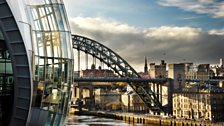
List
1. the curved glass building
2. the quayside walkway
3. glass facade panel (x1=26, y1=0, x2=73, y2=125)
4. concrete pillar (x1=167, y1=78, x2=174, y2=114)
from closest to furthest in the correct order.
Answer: the curved glass building → glass facade panel (x1=26, y1=0, x2=73, y2=125) → the quayside walkway → concrete pillar (x1=167, y1=78, x2=174, y2=114)

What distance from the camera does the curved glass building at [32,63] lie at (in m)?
10.1

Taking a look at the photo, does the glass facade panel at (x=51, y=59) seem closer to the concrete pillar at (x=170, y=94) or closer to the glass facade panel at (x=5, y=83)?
the glass facade panel at (x=5, y=83)

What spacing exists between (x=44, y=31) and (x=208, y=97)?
6040cm

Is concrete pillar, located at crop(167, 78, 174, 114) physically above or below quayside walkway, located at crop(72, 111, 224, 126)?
above

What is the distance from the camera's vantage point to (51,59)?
11117 mm

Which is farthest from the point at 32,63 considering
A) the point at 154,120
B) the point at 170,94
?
the point at 170,94

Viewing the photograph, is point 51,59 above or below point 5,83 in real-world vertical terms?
above

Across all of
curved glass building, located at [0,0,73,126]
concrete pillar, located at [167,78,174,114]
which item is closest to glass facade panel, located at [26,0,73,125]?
curved glass building, located at [0,0,73,126]

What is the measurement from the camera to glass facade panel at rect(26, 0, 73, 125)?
1075 cm

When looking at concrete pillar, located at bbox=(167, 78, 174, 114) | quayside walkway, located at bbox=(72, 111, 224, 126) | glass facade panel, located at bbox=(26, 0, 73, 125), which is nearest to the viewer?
glass facade panel, located at bbox=(26, 0, 73, 125)

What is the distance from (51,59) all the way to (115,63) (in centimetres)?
5792

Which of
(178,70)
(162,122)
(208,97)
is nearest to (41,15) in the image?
(162,122)

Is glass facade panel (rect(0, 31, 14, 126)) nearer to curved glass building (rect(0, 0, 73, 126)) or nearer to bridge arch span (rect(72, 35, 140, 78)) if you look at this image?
curved glass building (rect(0, 0, 73, 126))

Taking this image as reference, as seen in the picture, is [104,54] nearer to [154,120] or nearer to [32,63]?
[154,120]
